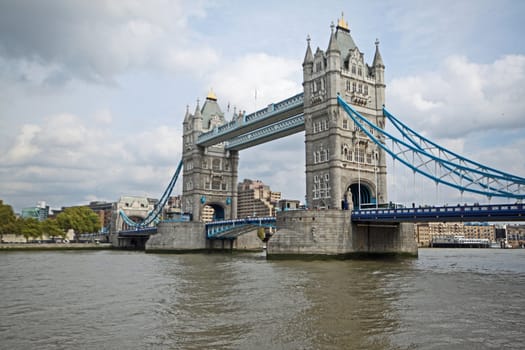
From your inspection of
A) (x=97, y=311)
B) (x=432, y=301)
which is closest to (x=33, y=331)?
(x=97, y=311)

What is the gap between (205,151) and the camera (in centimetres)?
6869

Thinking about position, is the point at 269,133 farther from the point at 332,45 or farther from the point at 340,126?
the point at 332,45

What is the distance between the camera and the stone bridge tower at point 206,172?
67250 mm

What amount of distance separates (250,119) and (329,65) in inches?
622

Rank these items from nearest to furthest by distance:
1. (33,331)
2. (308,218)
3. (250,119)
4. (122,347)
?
1. (122,347)
2. (33,331)
3. (308,218)
4. (250,119)

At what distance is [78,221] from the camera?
89.4m

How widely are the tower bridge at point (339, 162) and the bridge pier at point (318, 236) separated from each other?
8 centimetres

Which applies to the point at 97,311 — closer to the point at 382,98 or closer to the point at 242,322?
the point at 242,322

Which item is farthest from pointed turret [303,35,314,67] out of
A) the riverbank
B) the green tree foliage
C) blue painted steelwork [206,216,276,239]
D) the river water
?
the green tree foliage

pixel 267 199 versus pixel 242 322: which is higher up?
pixel 267 199

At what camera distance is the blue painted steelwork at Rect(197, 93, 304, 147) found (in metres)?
50.3

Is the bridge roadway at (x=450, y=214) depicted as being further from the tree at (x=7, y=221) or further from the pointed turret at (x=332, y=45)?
the tree at (x=7, y=221)

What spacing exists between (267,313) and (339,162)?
1186 inches

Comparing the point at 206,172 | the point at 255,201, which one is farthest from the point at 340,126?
the point at 255,201
